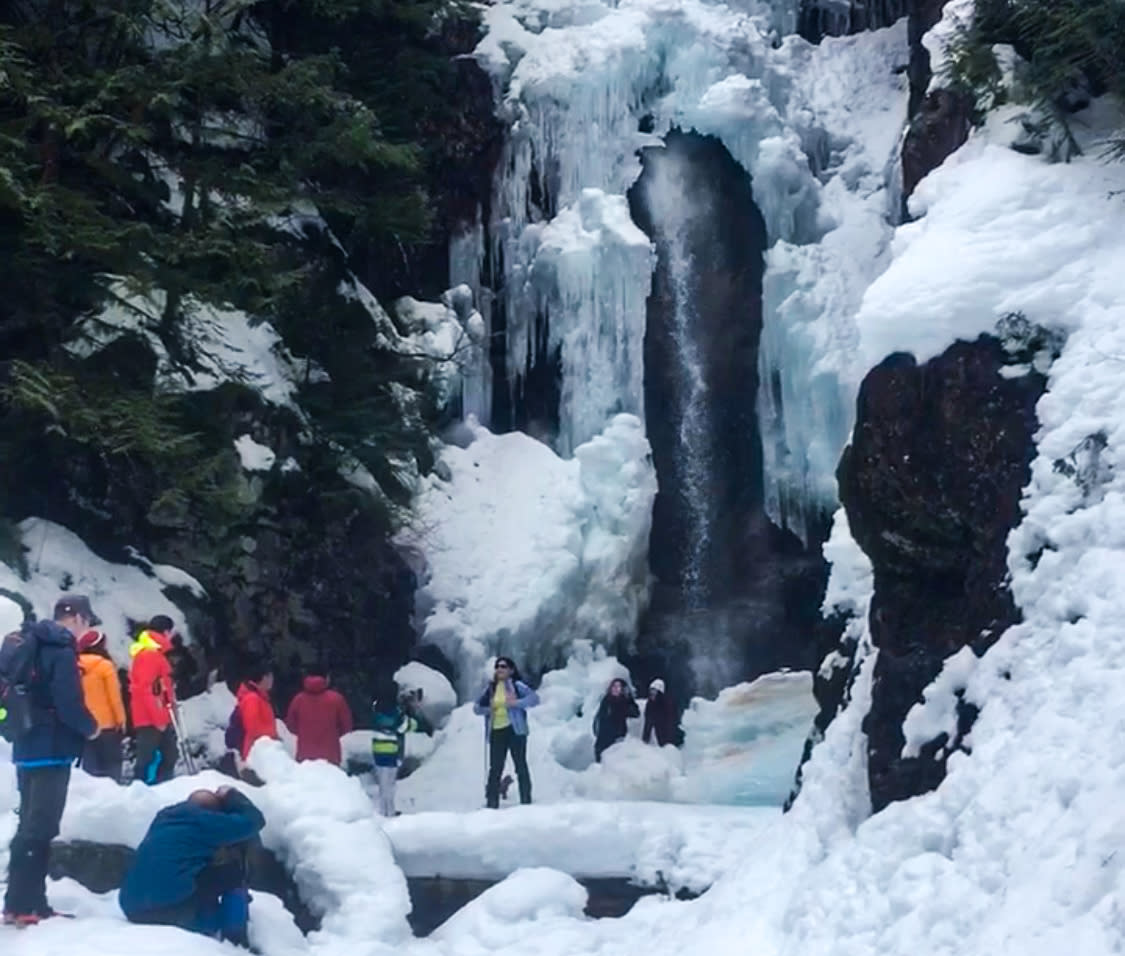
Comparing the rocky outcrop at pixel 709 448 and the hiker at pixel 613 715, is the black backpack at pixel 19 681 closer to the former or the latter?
the hiker at pixel 613 715

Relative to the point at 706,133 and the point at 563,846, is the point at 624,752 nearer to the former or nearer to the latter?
the point at 563,846

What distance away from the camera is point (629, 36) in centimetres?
1659

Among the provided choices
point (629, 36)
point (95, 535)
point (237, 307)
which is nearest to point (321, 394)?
point (237, 307)

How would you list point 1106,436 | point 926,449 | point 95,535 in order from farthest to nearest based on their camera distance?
point 95,535 → point 926,449 → point 1106,436

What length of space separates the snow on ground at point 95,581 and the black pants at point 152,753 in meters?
2.64

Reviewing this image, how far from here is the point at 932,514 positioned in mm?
6996

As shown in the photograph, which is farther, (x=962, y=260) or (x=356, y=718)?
(x=356, y=718)

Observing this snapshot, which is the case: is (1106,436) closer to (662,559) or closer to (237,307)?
(237,307)

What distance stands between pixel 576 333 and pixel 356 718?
5209 mm

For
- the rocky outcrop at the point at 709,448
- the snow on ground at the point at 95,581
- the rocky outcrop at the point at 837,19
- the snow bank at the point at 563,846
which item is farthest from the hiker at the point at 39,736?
the rocky outcrop at the point at 837,19

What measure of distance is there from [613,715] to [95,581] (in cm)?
490

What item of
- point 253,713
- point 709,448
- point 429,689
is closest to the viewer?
point 253,713

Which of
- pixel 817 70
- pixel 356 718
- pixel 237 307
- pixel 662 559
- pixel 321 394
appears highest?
pixel 817 70

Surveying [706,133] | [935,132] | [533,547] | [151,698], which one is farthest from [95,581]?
[706,133]
